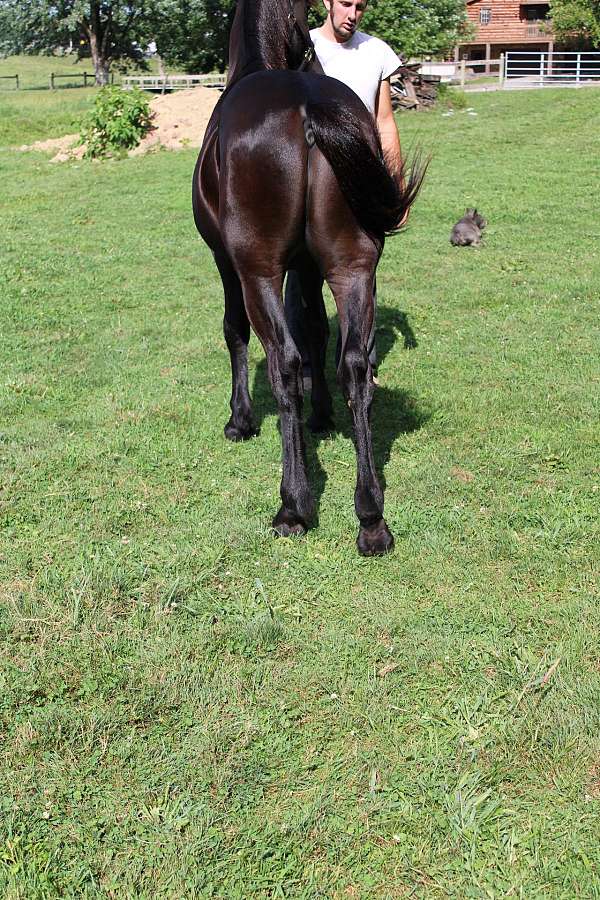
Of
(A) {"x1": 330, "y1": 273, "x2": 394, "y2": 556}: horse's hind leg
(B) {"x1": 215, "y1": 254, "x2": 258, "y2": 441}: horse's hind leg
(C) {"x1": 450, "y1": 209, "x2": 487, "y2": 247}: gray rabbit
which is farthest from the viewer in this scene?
(C) {"x1": 450, "y1": 209, "x2": 487, "y2": 247}: gray rabbit

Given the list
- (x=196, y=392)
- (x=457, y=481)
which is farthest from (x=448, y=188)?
(x=457, y=481)

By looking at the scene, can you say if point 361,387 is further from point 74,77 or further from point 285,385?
point 74,77

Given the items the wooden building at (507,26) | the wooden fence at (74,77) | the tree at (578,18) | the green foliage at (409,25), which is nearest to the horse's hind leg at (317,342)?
the green foliage at (409,25)

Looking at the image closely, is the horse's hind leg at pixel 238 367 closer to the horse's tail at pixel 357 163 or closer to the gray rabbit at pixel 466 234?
the horse's tail at pixel 357 163

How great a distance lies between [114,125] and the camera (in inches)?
741

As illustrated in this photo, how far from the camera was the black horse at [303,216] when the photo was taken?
375 centimetres

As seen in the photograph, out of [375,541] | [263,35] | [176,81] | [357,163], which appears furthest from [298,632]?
[176,81]

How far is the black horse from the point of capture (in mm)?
3754

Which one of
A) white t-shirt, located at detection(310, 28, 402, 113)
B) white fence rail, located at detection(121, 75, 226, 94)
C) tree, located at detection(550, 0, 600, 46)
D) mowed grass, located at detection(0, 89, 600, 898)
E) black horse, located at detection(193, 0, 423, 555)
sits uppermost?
tree, located at detection(550, 0, 600, 46)

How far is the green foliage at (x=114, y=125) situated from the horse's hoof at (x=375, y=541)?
1691 centimetres

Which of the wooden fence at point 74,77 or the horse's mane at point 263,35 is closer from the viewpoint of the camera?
the horse's mane at point 263,35

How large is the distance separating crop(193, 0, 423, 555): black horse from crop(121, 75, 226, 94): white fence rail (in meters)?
28.7

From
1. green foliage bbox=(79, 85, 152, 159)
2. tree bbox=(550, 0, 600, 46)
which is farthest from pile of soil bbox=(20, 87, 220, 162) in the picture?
tree bbox=(550, 0, 600, 46)

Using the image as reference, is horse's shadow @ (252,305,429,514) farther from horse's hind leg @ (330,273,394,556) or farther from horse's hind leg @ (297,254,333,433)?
horse's hind leg @ (330,273,394,556)
